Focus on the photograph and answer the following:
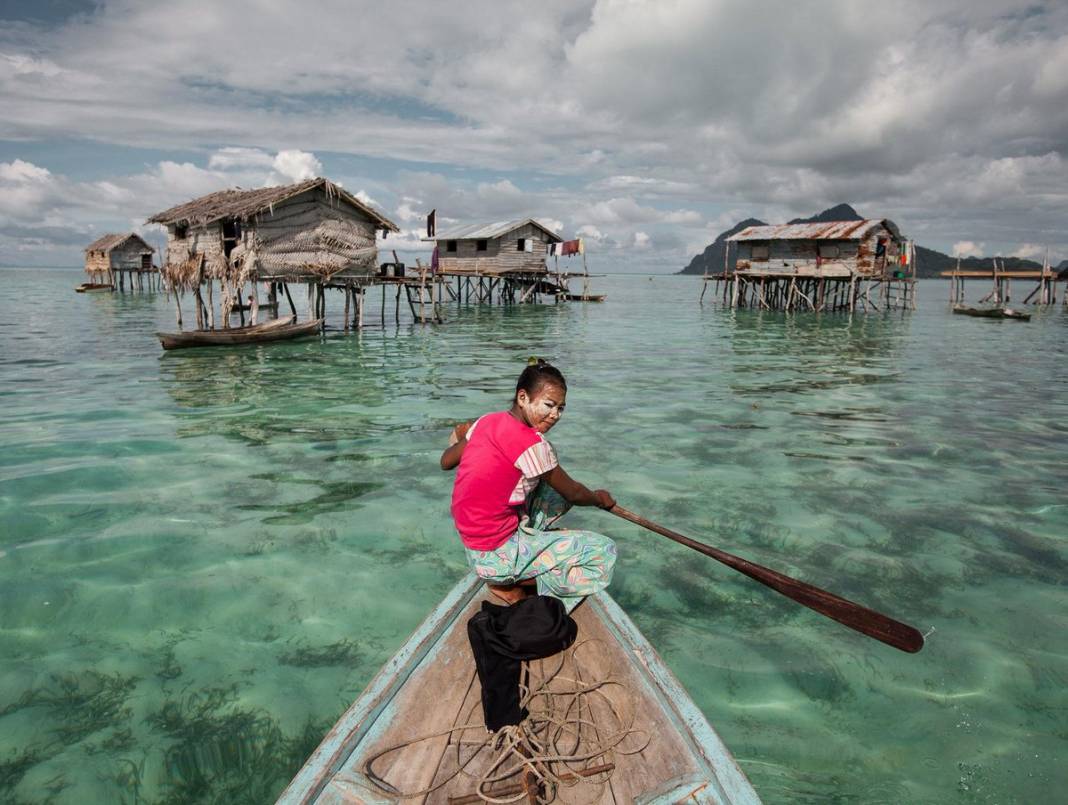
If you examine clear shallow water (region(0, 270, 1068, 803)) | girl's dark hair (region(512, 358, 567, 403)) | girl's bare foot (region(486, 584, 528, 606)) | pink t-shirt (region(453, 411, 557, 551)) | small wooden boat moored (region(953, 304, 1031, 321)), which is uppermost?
small wooden boat moored (region(953, 304, 1031, 321))

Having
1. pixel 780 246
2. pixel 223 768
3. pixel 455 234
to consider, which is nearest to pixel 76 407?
pixel 223 768

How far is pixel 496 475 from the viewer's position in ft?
11.2

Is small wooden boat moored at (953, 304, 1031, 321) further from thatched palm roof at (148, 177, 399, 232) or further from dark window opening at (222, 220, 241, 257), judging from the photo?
dark window opening at (222, 220, 241, 257)

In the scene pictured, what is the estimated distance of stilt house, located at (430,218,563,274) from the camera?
41.3 m

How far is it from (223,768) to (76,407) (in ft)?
35.4

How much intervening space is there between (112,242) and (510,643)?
61.3 metres

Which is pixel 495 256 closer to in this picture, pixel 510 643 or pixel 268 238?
pixel 268 238

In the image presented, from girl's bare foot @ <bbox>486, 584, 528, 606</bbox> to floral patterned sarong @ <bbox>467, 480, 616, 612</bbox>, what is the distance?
0.51 ft

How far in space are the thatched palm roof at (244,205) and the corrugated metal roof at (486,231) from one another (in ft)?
50.9

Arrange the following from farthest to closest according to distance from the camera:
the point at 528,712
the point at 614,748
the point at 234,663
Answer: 1. the point at 234,663
2. the point at 528,712
3. the point at 614,748

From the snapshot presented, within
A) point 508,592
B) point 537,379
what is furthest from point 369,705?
point 537,379

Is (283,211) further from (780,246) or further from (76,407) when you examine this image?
(780,246)

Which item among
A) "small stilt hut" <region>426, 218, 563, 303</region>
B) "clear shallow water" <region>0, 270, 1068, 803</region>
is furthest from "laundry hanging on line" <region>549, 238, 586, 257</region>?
"clear shallow water" <region>0, 270, 1068, 803</region>

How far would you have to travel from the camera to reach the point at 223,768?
3.73m
